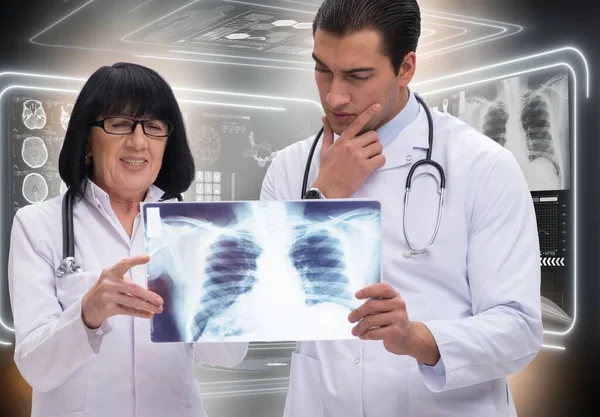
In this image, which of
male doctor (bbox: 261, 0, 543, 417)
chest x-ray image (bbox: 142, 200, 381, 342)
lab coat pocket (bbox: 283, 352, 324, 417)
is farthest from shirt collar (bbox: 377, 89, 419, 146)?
lab coat pocket (bbox: 283, 352, 324, 417)

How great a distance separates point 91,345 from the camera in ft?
4.90

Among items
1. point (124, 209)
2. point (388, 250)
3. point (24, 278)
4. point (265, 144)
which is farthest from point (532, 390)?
point (24, 278)

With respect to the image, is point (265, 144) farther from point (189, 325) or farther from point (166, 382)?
point (189, 325)

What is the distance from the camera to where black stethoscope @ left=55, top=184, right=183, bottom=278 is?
1.64 metres

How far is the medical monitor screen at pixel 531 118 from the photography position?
290cm

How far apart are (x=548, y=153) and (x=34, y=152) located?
1.97m

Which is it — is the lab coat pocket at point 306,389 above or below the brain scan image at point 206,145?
below

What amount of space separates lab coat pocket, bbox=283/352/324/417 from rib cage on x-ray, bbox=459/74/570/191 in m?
1.64

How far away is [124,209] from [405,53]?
0.75 metres

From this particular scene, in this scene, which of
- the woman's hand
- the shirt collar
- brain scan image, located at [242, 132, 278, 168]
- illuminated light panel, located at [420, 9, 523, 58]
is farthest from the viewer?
brain scan image, located at [242, 132, 278, 168]

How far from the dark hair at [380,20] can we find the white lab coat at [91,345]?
64 centimetres

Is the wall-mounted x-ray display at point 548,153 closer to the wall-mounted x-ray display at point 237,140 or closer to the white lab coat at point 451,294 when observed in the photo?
the wall-mounted x-ray display at point 237,140

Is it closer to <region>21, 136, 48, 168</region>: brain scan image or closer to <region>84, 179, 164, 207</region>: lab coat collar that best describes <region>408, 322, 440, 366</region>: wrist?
<region>84, 179, 164, 207</region>: lab coat collar

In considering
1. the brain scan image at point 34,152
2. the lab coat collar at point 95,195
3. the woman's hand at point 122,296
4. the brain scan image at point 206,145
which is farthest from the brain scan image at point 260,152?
the woman's hand at point 122,296
